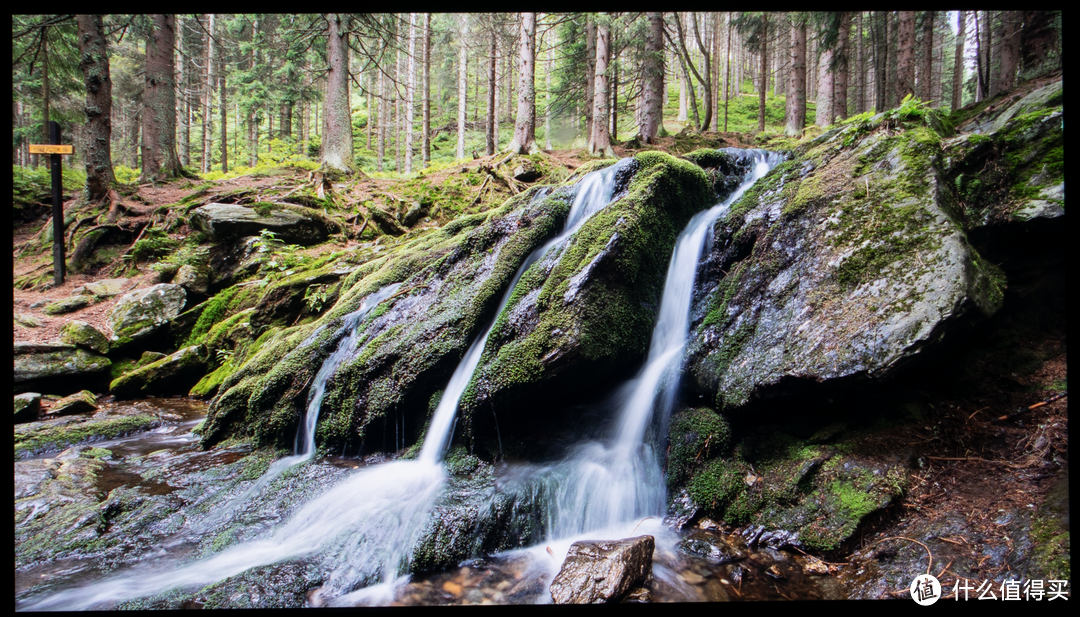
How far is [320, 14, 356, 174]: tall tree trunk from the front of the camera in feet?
36.9

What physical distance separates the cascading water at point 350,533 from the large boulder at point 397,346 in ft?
0.72

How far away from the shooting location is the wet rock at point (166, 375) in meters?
6.02

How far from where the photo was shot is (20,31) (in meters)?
4.32

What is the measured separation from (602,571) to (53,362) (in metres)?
7.26

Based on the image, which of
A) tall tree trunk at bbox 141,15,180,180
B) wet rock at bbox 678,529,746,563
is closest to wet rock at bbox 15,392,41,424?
wet rock at bbox 678,529,746,563

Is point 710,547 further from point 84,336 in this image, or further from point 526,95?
point 526,95

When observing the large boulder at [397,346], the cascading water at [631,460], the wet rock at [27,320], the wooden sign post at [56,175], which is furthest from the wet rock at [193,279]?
the cascading water at [631,460]

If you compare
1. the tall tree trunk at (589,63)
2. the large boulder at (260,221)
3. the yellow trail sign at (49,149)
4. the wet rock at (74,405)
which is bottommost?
the wet rock at (74,405)

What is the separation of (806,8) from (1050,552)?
2.93 m

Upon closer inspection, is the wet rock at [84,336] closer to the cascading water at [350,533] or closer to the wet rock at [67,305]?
the wet rock at [67,305]

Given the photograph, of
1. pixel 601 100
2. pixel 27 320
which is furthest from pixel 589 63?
pixel 27 320

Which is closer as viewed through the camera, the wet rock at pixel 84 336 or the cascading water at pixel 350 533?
the cascading water at pixel 350 533

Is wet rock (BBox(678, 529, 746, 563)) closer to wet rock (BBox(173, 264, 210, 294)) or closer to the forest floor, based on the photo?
the forest floor

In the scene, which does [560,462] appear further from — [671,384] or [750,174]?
[750,174]
